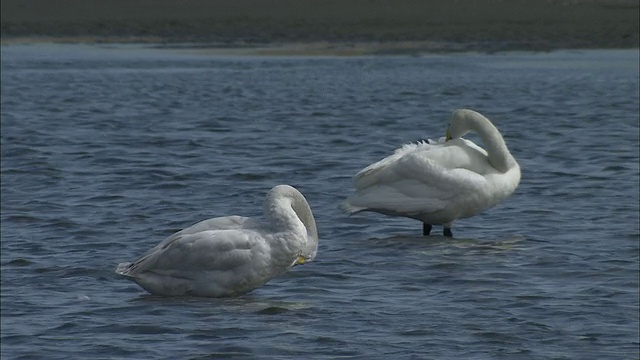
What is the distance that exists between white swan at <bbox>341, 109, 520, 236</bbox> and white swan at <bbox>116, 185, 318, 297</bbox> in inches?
89.4

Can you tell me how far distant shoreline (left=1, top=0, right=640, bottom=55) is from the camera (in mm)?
34219

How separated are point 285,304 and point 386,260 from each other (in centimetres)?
173

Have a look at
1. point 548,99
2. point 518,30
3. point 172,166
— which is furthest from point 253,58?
point 172,166

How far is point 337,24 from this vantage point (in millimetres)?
36750

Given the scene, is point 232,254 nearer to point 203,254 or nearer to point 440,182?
point 203,254

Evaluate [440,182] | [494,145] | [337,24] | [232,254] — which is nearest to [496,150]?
[494,145]

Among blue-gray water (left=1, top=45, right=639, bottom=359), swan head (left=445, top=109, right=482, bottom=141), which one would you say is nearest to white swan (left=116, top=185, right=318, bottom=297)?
blue-gray water (left=1, top=45, right=639, bottom=359)

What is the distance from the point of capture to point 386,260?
10578 millimetres

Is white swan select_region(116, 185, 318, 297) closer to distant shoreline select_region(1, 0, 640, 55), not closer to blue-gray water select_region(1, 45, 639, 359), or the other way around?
blue-gray water select_region(1, 45, 639, 359)

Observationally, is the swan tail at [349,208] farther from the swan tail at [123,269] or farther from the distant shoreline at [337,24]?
the distant shoreline at [337,24]

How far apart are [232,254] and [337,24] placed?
A: 92.4 feet

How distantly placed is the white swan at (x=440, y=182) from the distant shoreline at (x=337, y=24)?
2156 cm

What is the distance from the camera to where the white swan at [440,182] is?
37.2 feet

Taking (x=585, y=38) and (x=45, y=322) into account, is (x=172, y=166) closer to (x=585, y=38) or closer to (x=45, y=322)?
(x=45, y=322)
